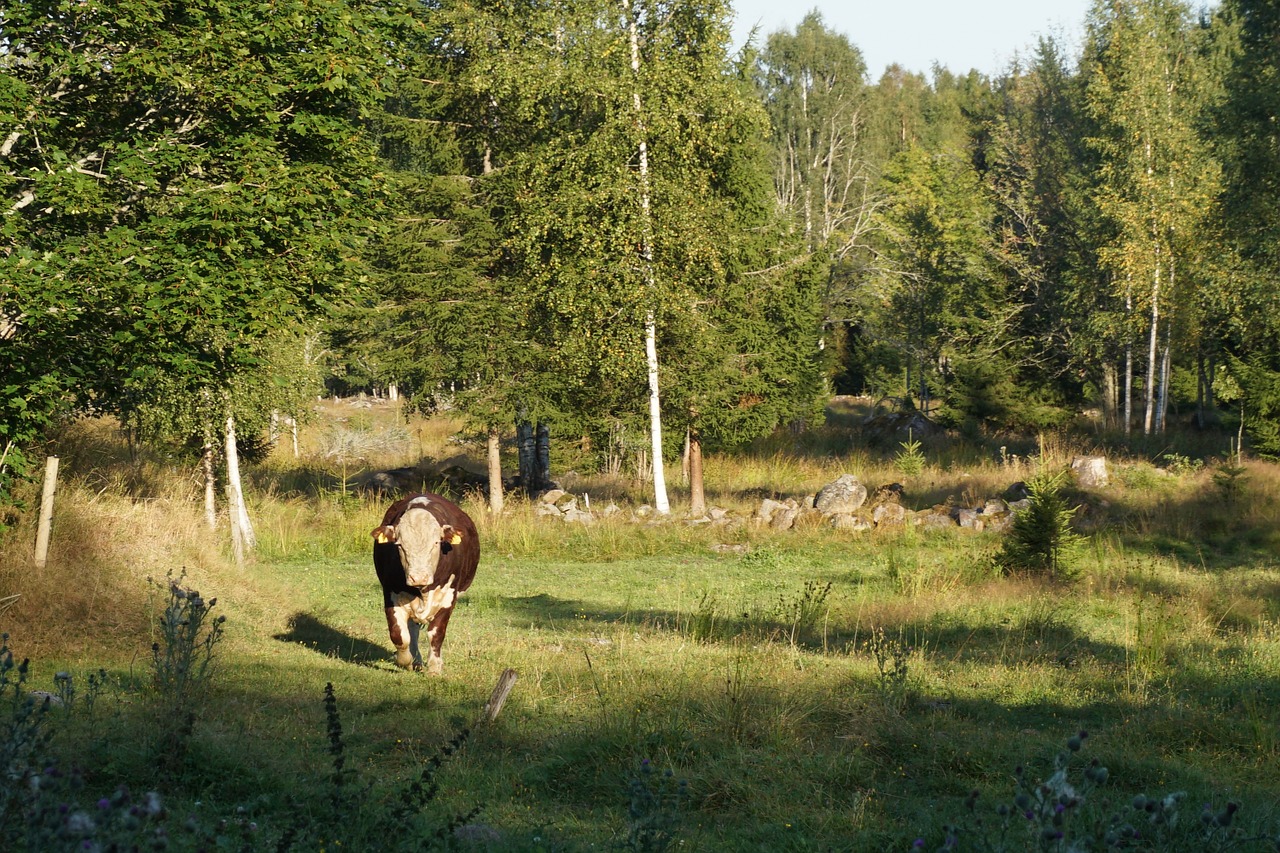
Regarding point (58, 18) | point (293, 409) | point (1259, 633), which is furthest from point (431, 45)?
point (1259, 633)

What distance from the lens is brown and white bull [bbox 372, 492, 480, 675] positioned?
11672 mm

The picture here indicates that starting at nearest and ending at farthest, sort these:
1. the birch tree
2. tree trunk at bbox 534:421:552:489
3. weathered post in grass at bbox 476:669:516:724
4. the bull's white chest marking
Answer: weathered post in grass at bbox 476:669:516:724 → the bull's white chest marking → tree trunk at bbox 534:421:552:489 → the birch tree

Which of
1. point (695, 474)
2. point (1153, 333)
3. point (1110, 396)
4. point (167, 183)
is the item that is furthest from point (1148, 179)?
point (167, 183)

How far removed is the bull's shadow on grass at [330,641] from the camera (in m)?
12.8

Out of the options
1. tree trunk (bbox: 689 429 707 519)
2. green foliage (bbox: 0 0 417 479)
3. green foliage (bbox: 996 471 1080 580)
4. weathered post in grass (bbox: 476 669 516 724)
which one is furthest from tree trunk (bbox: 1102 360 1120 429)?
weathered post in grass (bbox: 476 669 516 724)

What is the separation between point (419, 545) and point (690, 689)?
3482 millimetres

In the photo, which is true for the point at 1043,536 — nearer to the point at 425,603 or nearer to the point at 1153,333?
the point at 425,603

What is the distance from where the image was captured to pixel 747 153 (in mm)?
29141

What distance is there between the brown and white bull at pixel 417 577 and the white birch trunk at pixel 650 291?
45.6 feet

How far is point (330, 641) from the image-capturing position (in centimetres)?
1390

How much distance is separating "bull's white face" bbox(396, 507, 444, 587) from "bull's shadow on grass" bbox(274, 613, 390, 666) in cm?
124

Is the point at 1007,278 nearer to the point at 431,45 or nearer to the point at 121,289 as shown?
the point at 431,45

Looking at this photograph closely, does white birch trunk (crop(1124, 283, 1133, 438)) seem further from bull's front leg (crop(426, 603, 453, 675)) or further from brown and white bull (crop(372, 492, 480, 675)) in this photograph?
bull's front leg (crop(426, 603, 453, 675))

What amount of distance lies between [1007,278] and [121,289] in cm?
3655
